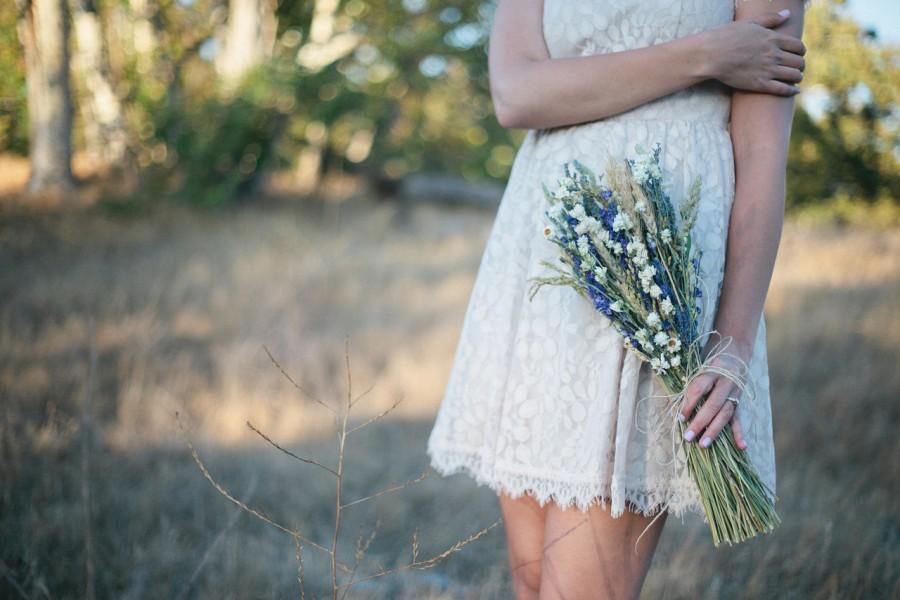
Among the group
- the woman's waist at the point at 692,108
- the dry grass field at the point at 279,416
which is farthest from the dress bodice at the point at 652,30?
the dry grass field at the point at 279,416

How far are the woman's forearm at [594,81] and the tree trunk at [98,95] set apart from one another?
773cm

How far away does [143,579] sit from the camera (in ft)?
7.91

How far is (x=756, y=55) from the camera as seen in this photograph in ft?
3.65

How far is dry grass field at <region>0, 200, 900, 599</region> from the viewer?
99.4 inches

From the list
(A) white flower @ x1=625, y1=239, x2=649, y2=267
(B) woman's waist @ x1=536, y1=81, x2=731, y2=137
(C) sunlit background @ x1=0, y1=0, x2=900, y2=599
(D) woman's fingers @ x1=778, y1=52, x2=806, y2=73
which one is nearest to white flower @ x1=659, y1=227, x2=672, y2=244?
(A) white flower @ x1=625, y1=239, x2=649, y2=267

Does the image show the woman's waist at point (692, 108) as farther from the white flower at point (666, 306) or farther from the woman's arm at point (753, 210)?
the white flower at point (666, 306)

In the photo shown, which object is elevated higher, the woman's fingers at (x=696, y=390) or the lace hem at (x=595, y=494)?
the woman's fingers at (x=696, y=390)

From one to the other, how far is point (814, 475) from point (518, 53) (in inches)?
128

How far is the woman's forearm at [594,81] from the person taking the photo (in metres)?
1.14

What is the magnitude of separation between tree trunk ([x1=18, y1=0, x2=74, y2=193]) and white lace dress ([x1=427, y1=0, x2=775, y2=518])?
5.82 meters

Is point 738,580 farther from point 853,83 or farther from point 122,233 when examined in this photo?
point 122,233

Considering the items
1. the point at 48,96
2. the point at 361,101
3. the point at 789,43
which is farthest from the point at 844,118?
the point at 48,96

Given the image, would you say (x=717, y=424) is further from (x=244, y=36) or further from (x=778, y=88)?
(x=244, y=36)

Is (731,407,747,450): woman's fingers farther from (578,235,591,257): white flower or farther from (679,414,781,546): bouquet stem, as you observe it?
A: (578,235,591,257): white flower
